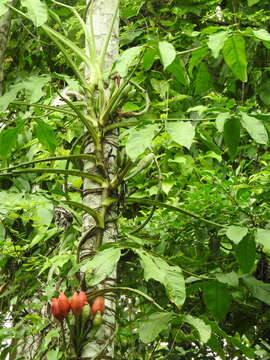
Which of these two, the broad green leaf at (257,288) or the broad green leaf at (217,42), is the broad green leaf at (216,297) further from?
the broad green leaf at (217,42)

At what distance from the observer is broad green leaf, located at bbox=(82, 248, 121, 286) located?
1180 mm

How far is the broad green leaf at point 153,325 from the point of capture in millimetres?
1354

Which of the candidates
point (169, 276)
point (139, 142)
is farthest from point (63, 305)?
point (139, 142)

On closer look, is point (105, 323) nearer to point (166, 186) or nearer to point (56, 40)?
point (56, 40)

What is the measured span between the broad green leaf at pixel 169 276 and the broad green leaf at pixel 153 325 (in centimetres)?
11

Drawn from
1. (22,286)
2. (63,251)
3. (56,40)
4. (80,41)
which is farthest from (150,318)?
(80,41)

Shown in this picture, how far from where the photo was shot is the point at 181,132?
126 centimetres

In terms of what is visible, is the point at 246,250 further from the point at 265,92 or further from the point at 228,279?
the point at 265,92

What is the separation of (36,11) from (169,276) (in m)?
0.66

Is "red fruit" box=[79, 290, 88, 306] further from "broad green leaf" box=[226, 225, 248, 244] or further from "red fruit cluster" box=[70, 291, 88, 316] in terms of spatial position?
"broad green leaf" box=[226, 225, 248, 244]

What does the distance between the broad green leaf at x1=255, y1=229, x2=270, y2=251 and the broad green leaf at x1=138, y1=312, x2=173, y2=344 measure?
0.28 m

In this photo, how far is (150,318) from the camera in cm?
140

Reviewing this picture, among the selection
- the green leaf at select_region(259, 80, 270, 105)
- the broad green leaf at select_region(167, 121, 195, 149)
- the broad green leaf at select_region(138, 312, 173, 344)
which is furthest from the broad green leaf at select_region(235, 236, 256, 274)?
the green leaf at select_region(259, 80, 270, 105)

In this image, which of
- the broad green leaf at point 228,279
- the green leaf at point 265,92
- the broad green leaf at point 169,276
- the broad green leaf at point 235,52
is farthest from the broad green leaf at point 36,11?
the green leaf at point 265,92
